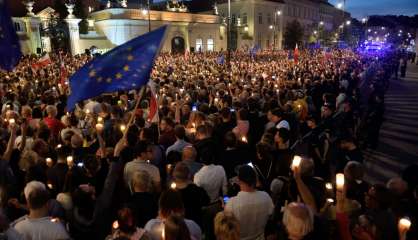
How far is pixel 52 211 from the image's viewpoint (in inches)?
161

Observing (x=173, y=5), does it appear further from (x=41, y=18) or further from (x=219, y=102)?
(x=219, y=102)

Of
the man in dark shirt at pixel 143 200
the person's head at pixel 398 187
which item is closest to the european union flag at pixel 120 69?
the man in dark shirt at pixel 143 200

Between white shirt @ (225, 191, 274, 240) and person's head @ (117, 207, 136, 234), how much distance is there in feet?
3.07

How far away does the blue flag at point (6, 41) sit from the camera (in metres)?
6.22

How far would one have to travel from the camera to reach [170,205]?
338cm

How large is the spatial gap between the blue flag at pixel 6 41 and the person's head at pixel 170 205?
4.28m

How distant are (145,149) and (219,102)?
533 centimetres

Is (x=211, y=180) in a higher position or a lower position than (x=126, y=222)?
lower

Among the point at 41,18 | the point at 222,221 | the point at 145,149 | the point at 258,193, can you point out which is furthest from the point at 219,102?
the point at 41,18

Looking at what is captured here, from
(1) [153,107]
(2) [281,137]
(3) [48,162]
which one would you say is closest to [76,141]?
(3) [48,162]

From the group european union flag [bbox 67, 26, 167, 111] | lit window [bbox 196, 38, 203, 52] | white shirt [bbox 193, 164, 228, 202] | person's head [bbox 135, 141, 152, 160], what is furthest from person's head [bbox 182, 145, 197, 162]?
lit window [bbox 196, 38, 203, 52]

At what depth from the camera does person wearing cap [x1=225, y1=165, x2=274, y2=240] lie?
3.73 m

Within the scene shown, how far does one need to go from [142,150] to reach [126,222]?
5.52ft

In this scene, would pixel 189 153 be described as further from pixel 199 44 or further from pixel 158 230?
pixel 199 44
